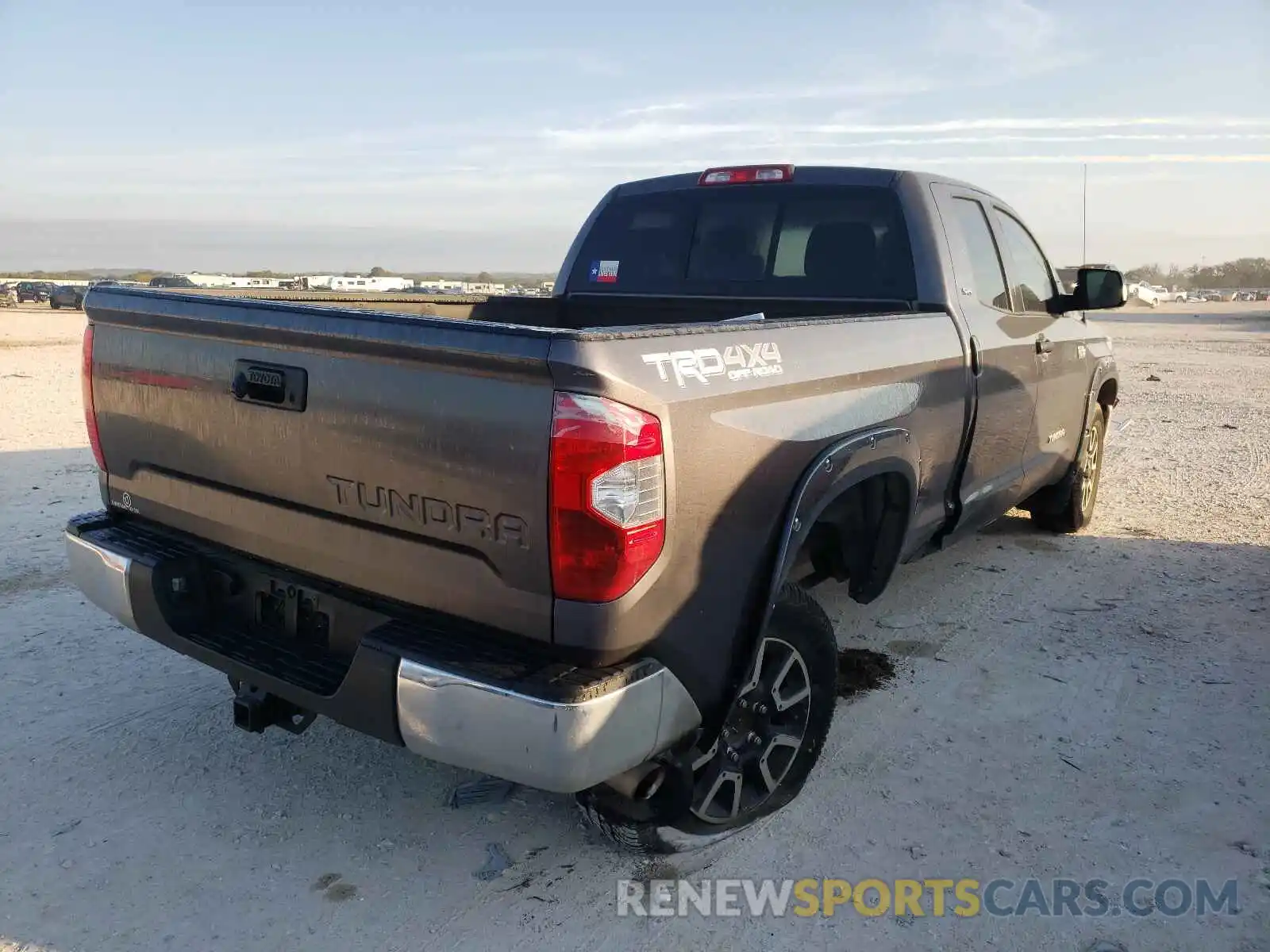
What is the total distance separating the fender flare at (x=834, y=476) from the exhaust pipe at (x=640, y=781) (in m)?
0.46

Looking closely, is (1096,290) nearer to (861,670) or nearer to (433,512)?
(861,670)

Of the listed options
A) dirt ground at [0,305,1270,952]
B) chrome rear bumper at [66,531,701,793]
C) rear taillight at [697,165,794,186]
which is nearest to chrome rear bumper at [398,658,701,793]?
chrome rear bumper at [66,531,701,793]

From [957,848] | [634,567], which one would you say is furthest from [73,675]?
[957,848]

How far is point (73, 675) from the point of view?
4.04 meters

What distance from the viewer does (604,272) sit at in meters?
4.93

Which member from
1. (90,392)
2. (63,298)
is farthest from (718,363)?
(63,298)

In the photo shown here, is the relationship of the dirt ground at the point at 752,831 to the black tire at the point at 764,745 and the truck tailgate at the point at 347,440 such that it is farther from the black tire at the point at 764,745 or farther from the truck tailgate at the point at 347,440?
the truck tailgate at the point at 347,440

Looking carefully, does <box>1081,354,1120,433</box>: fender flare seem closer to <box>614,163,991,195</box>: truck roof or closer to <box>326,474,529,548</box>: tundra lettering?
<box>614,163,991,195</box>: truck roof

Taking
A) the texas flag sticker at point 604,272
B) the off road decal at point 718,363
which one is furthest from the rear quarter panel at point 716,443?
the texas flag sticker at point 604,272

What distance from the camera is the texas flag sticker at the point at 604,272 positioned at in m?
4.89

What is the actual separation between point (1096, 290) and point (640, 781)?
4.06 metres

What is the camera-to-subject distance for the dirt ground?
8.67 ft

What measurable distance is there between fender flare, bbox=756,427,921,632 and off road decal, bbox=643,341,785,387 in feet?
1.11

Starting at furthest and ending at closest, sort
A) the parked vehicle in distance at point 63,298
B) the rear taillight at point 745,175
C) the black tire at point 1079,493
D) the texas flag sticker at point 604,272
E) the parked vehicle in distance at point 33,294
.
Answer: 1. the parked vehicle in distance at point 33,294
2. the parked vehicle in distance at point 63,298
3. the black tire at point 1079,493
4. the texas flag sticker at point 604,272
5. the rear taillight at point 745,175
